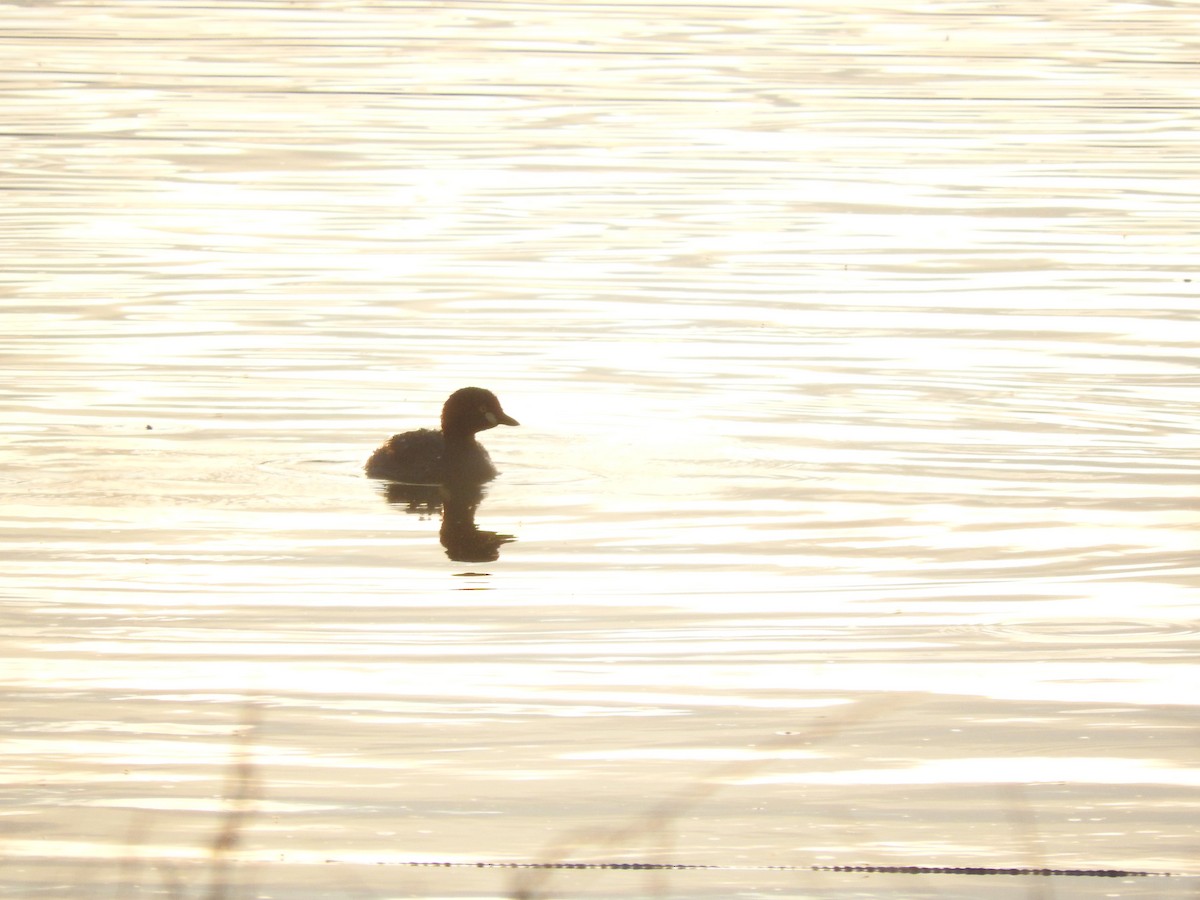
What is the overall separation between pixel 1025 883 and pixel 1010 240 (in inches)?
514

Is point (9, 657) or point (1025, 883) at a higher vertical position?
point (1025, 883)

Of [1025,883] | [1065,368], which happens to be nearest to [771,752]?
[1025,883]

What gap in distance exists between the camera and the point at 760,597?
10211 millimetres

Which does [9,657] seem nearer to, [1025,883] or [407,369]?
[1025,883]

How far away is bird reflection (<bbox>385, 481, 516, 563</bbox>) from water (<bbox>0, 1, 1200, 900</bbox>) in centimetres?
9

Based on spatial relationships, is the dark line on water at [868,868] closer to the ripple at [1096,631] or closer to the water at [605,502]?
the water at [605,502]

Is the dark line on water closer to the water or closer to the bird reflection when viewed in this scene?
the water

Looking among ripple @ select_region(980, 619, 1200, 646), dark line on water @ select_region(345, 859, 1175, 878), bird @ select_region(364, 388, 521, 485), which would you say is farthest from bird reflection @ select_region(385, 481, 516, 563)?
dark line on water @ select_region(345, 859, 1175, 878)

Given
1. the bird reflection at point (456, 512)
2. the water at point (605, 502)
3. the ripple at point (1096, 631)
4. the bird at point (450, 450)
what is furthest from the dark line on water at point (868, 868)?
the bird at point (450, 450)

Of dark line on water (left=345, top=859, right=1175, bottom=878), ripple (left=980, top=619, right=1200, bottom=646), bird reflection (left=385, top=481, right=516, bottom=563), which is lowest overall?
bird reflection (left=385, top=481, right=516, bottom=563)

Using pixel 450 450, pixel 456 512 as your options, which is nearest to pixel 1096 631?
pixel 456 512

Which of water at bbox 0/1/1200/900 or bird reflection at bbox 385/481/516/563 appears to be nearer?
water at bbox 0/1/1200/900

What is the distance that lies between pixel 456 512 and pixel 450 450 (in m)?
0.54

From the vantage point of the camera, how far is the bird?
12.5 meters
